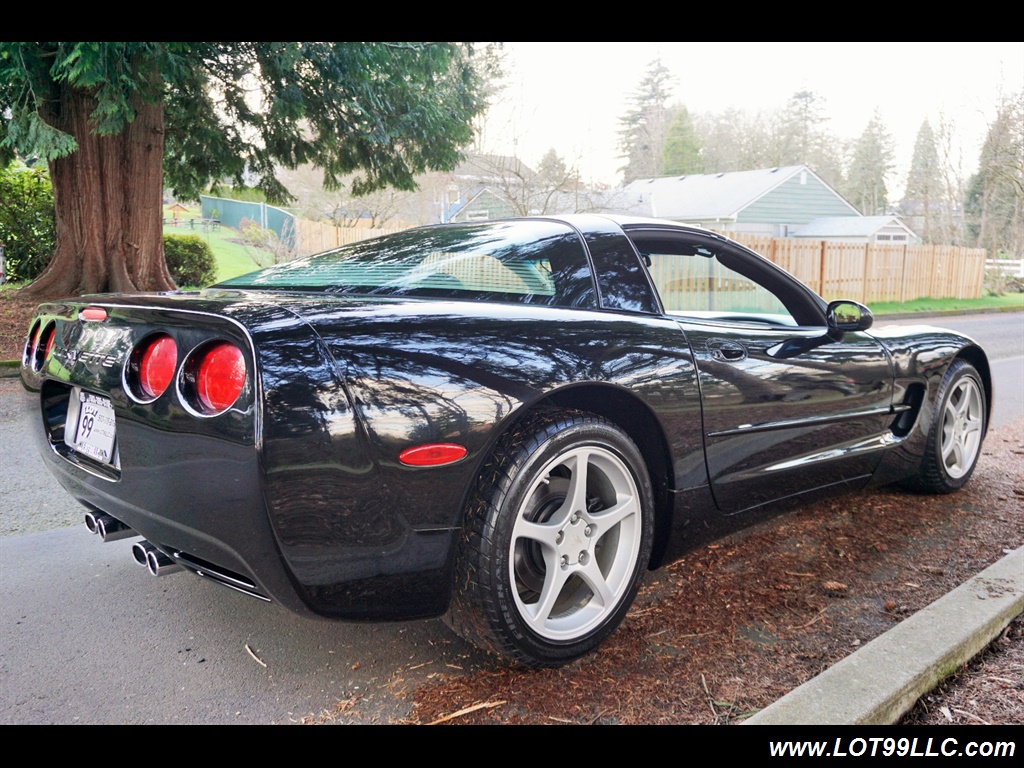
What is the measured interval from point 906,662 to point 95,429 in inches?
99.0

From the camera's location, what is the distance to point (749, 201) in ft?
120

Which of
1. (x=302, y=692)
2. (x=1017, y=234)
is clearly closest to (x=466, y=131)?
(x=302, y=692)

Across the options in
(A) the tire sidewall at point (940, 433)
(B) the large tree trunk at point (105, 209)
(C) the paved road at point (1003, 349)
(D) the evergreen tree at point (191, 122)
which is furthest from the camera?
(B) the large tree trunk at point (105, 209)

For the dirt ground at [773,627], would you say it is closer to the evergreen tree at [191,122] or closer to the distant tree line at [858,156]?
the evergreen tree at [191,122]

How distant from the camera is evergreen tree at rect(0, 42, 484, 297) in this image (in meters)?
8.90

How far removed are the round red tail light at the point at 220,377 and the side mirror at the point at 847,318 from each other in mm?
2607

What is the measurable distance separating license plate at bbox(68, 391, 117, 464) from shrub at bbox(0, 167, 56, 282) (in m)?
12.4

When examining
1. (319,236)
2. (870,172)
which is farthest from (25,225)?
(870,172)

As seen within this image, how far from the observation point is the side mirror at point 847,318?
355 centimetres

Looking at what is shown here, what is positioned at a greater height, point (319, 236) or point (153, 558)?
point (319, 236)

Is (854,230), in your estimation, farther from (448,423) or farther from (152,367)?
(152,367)

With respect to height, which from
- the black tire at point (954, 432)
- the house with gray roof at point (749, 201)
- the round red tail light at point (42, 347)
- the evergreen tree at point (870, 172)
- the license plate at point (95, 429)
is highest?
the evergreen tree at point (870, 172)

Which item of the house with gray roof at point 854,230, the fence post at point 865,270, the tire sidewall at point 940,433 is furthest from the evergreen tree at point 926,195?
the tire sidewall at point 940,433
